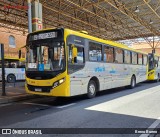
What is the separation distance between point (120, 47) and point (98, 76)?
3.73 meters

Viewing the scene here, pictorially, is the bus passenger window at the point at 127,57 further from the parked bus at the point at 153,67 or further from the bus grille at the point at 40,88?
the bus grille at the point at 40,88

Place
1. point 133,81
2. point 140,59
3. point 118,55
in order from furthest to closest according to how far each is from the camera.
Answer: point 140,59
point 133,81
point 118,55

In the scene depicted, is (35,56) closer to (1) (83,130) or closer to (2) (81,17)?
(1) (83,130)

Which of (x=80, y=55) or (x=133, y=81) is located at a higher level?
(x=80, y=55)

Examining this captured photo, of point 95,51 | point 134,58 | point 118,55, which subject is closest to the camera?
point 95,51

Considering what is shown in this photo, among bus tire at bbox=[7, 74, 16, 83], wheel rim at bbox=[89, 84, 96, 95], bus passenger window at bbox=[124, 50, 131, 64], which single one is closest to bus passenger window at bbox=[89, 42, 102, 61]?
wheel rim at bbox=[89, 84, 96, 95]

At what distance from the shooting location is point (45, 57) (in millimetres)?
9312

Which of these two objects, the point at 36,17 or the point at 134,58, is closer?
the point at 36,17

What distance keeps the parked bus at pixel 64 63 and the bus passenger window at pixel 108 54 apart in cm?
34

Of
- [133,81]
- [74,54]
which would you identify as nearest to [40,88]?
[74,54]

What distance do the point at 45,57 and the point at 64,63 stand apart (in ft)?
2.97

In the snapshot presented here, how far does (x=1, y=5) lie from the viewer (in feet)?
64.9

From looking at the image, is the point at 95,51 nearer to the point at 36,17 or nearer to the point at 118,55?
the point at 118,55

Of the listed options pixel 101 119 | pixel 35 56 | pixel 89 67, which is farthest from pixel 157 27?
pixel 101 119
